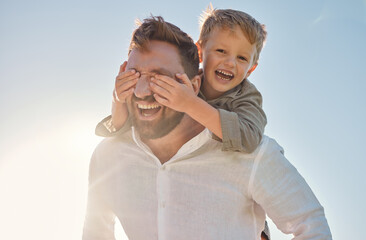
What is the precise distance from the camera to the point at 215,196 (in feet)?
8.21

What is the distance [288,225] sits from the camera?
2.43 m

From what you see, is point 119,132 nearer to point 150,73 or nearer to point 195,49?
→ point 150,73

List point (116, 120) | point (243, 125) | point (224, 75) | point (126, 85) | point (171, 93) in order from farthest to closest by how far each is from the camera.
→ point (224, 75) < point (116, 120) < point (126, 85) < point (243, 125) < point (171, 93)

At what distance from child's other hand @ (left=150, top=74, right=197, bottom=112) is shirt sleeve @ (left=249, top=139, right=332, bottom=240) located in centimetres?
64

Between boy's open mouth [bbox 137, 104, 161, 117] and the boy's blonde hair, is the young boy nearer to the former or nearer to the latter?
the boy's blonde hair

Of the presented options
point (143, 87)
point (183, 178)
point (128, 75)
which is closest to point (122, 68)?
point (128, 75)

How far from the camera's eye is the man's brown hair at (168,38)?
2789 mm

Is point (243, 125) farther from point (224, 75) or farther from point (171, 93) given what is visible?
point (224, 75)

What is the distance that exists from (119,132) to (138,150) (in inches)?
10.0

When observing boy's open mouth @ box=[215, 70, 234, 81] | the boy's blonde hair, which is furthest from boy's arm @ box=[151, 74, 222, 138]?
the boy's blonde hair

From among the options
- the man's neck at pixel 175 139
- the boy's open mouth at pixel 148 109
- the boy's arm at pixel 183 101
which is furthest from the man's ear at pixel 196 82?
the boy's arm at pixel 183 101

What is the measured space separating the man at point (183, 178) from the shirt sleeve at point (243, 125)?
A: 4.3 inches

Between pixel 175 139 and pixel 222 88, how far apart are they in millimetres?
648

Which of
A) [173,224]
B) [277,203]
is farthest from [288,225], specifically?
[173,224]
